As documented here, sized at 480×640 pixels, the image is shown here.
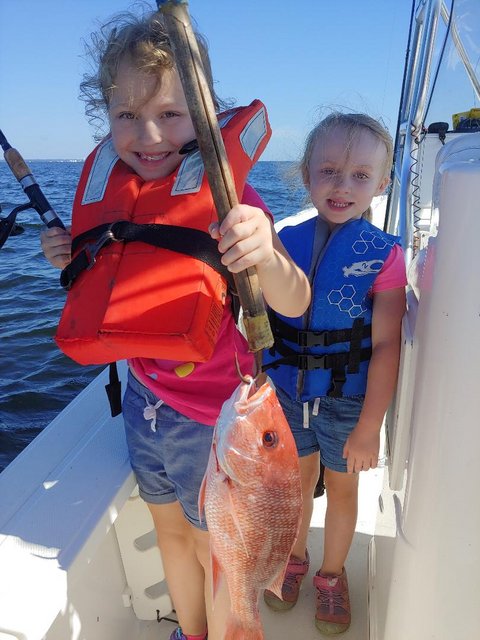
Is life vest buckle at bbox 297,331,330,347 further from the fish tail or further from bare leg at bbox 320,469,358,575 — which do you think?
the fish tail

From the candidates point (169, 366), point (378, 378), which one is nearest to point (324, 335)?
point (378, 378)

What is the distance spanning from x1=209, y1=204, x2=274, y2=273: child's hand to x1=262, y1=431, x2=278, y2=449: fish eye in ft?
1.38

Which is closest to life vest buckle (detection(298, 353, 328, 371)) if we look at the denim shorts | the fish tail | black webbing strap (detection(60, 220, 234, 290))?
the denim shorts

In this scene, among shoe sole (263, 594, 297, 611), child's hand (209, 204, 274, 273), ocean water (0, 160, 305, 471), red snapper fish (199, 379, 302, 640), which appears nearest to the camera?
child's hand (209, 204, 274, 273)

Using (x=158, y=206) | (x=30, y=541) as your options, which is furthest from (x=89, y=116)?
(x=30, y=541)

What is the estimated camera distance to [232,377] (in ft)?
5.72

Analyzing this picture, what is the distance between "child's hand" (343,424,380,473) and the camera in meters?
1.84

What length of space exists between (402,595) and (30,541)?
3.60 feet

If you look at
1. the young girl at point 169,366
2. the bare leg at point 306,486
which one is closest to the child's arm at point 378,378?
the bare leg at point 306,486

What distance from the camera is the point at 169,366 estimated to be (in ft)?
5.77

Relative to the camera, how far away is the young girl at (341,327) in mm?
1871

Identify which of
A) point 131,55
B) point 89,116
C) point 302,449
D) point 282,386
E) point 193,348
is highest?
point 131,55

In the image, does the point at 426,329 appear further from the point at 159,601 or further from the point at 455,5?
the point at 455,5

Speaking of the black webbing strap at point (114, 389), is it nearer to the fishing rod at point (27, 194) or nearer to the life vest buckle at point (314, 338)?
the fishing rod at point (27, 194)
